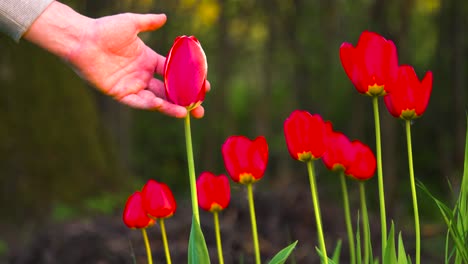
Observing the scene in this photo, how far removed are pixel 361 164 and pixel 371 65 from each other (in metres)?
0.36

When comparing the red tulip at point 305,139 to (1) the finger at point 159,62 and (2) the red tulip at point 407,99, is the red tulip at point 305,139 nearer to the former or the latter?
(2) the red tulip at point 407,99

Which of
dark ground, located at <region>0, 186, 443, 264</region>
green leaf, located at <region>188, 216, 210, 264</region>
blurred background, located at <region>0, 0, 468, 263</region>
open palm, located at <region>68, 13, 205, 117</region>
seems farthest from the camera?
blurred background, located at <region>0, 0, 468, 263</region>

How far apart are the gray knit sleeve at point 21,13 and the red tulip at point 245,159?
2.35 ft

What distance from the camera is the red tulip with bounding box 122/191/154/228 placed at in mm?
2100

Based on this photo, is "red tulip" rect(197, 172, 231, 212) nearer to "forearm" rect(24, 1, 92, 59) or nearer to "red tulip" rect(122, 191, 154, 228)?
"red tulip" rect(122, 191, 154, 228)

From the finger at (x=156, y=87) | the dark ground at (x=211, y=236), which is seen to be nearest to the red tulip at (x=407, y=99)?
the finger at (x=156, y=87)

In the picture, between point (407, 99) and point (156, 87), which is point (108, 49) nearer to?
point (156, 87)

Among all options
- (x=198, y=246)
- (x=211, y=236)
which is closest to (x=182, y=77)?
(x=198, y=246)

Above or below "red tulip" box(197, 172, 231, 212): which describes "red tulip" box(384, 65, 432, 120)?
above

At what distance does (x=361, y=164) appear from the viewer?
2.20m

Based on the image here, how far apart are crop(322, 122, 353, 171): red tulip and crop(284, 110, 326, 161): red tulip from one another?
10.3 inches

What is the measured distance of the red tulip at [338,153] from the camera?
218 centimetres

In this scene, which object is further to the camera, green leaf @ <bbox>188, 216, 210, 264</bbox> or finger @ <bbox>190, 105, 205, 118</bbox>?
finger @ <bbox>190, 105, 205, 118</bbox>

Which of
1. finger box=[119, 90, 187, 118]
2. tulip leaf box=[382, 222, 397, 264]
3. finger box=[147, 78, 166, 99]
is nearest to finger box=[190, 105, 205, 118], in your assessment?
finger box=[119, 90, 187, 118]
